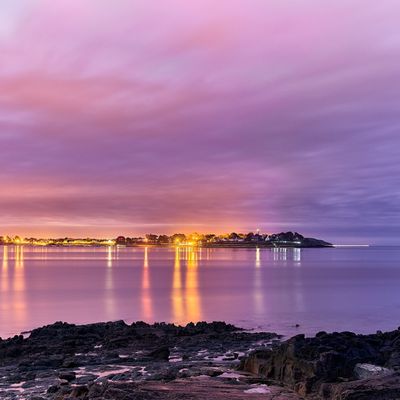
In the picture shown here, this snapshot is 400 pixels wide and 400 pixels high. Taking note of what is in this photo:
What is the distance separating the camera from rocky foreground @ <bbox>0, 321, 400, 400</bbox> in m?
12.9

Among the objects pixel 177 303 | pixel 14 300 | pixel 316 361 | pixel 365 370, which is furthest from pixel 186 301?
pixel 365 370

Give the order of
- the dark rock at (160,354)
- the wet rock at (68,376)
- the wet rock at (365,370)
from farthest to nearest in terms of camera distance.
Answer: the dark rock at (160,354) < the wet rock at (68,376) < the wet rock at (365,370)

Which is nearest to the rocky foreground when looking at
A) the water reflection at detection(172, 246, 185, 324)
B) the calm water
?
the calm water

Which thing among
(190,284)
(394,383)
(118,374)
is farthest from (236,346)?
(190,284)

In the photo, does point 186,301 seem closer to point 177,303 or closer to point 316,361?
point 177,303

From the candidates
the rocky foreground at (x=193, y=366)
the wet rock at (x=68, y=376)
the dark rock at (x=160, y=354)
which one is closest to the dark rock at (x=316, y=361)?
the rocky foreground at (x=193, y=366)

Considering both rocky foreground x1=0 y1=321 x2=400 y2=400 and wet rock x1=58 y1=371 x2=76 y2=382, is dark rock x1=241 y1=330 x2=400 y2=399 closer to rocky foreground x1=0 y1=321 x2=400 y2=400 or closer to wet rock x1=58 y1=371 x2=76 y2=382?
rocky foreground x1=0 y1=321 x2=400 y2=400

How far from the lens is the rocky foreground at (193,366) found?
1286 cm

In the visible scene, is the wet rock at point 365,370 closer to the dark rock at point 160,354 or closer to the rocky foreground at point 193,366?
the rocky foreground at point 193,366

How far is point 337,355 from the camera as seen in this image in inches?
634

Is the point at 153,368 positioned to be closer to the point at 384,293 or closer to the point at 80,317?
the point at 80,317

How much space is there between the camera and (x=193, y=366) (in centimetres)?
1978

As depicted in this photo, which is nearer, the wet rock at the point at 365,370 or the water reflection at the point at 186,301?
the wet rock at the point at 365,370

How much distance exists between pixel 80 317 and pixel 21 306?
27.8ft
